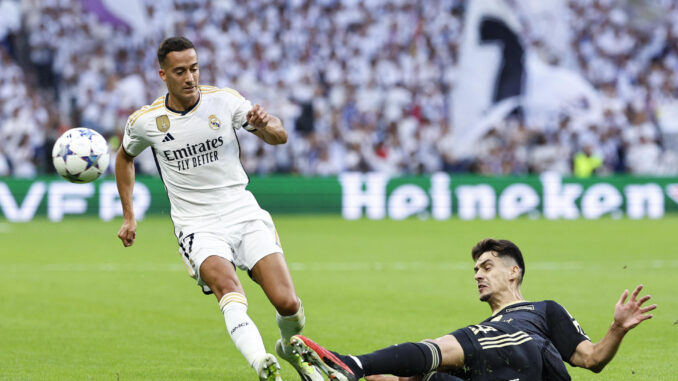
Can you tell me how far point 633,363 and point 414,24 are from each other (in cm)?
2265

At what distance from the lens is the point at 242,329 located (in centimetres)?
623

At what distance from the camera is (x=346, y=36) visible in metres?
28.9

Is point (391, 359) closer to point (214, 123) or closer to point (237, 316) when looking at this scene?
point (237, 316)

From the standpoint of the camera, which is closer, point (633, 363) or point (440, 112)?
point (633, 363)

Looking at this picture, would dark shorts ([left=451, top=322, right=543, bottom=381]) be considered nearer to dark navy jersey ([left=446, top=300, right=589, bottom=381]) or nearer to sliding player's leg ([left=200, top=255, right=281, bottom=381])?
dark navy jersey ([left=446, top=300, right=589, bottom=381])

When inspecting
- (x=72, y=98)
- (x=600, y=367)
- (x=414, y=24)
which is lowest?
(x=600, y=367)

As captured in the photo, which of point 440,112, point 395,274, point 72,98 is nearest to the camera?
point 395,274

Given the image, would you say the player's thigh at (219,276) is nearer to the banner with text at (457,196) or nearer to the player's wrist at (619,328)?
the player's wrist at (619,328)

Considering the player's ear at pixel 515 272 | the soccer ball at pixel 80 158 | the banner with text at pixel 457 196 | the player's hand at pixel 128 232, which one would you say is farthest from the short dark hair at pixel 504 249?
the banner with text at pixel 457 196

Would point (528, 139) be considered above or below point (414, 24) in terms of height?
below

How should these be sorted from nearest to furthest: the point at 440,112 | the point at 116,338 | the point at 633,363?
the point at 633,363 < the point at 116,338 < the point at 440,112

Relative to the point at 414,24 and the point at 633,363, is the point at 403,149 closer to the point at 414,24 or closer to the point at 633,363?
the point at 414,24

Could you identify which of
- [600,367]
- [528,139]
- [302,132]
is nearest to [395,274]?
[600,367]

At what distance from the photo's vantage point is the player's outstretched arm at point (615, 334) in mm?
5660
